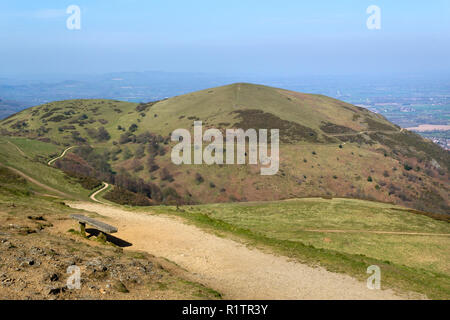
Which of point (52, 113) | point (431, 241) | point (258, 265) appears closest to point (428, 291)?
point (258, 265)

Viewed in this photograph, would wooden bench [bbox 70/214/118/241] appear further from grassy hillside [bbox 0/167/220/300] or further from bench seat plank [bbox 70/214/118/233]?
grassy hillside [bbox 0/167/220/300]

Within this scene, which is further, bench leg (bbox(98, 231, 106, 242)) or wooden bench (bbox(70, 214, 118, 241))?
wooden bench (bbox(70, 214, 118, 241))

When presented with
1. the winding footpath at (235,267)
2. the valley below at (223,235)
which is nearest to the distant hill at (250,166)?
the valley below at (223,235)

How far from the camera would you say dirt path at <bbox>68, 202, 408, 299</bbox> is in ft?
46.6

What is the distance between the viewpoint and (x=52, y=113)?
161 meters

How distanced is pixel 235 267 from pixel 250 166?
86820 millimetres

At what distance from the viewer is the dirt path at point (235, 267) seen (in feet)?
46.6

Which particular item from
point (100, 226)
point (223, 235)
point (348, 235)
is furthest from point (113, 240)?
point (348, 235)

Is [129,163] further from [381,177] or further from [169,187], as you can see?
[381,177]

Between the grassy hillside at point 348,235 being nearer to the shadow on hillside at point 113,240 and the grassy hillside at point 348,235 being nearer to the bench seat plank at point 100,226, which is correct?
the shadow on hillside at point 113,240

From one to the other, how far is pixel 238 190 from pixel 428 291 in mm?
78766

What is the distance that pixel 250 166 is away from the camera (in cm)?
10350

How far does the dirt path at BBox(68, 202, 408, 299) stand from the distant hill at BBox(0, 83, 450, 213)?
29.2 meters

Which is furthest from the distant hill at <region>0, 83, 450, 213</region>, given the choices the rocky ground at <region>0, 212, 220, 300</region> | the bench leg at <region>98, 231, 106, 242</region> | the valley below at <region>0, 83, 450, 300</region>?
the rocky ground at <region>0, 212, 220, 300</region>
